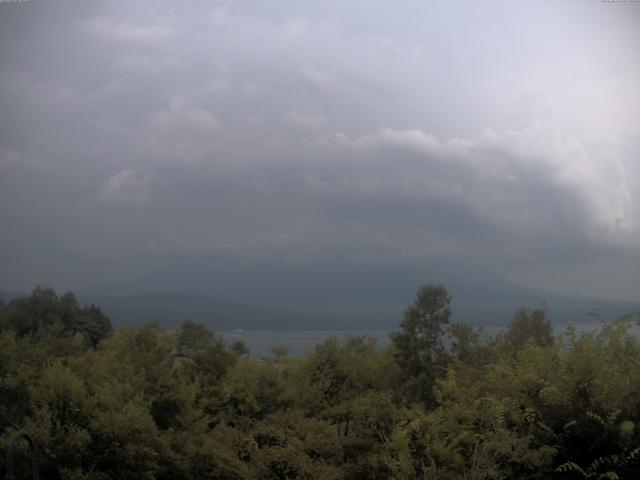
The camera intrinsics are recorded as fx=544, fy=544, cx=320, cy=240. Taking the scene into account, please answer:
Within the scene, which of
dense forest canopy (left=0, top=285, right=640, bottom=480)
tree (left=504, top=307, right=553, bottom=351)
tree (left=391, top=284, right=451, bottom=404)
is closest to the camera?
dense forest canopy (left=0, top=285, right=640, bottom=480)

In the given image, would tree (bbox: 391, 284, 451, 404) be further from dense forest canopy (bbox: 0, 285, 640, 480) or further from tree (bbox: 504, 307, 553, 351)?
tree (bbox: 504, 307, 553, 351)

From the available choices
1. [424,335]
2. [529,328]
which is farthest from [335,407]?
[529,328]

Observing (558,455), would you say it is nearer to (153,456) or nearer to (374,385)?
(153,456)

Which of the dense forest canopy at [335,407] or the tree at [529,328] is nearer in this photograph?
the dense forest canopy at [335,407]

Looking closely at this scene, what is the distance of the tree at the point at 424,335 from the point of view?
→ 76.6 ft

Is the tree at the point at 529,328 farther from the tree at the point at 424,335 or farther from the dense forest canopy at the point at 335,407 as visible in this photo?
the tree at the point at 424,335

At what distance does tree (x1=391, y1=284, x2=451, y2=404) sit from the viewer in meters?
23.4

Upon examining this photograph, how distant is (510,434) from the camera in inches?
335

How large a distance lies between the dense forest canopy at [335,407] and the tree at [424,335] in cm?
6

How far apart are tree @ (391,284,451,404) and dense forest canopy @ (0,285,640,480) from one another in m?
0.06

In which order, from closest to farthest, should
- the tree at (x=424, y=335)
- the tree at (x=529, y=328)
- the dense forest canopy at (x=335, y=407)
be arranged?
the dense forest canopy at (x=335, y=407) → the tree at (x=424, y=335) → the tree at (x=529, y=328)

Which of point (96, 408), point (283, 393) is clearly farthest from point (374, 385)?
point (96, 408)

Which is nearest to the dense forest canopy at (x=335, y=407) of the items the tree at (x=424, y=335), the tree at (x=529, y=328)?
the tree at (x=424, y=335)

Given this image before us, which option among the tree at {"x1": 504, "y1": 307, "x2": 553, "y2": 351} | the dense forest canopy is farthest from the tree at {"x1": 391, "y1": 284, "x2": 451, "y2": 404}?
the tree at {"x1": 504, "y1": 307, "x2": 553, "y2": 351}
